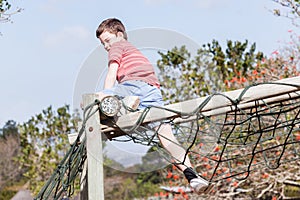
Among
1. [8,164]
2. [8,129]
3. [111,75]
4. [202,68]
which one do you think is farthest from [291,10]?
[8,129]

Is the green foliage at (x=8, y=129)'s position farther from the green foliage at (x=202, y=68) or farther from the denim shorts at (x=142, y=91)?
the denim shorts at (x=142, y=91)

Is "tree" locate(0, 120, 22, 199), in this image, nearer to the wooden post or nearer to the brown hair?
the brown hair

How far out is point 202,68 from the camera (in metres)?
6.20

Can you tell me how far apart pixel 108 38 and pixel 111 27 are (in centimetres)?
5

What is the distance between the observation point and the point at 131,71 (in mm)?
2072

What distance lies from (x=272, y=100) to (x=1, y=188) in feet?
29.4

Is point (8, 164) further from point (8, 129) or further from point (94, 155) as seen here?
point (94, 155)

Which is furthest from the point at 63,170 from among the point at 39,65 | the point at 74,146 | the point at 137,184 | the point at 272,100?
the point at 137,184

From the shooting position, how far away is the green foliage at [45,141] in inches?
276

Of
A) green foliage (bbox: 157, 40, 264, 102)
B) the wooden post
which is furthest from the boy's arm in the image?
green foliage (bbox: 157, 40, 264, 102)

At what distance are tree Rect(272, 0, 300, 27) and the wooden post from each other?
2848 millimetres

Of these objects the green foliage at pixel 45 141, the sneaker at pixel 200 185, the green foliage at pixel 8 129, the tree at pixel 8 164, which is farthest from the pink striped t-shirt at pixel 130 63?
the green foliage at pixel 8 129

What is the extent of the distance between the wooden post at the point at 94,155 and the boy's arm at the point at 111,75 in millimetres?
170

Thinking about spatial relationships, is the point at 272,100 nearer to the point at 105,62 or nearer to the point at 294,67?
the point at 105,62
